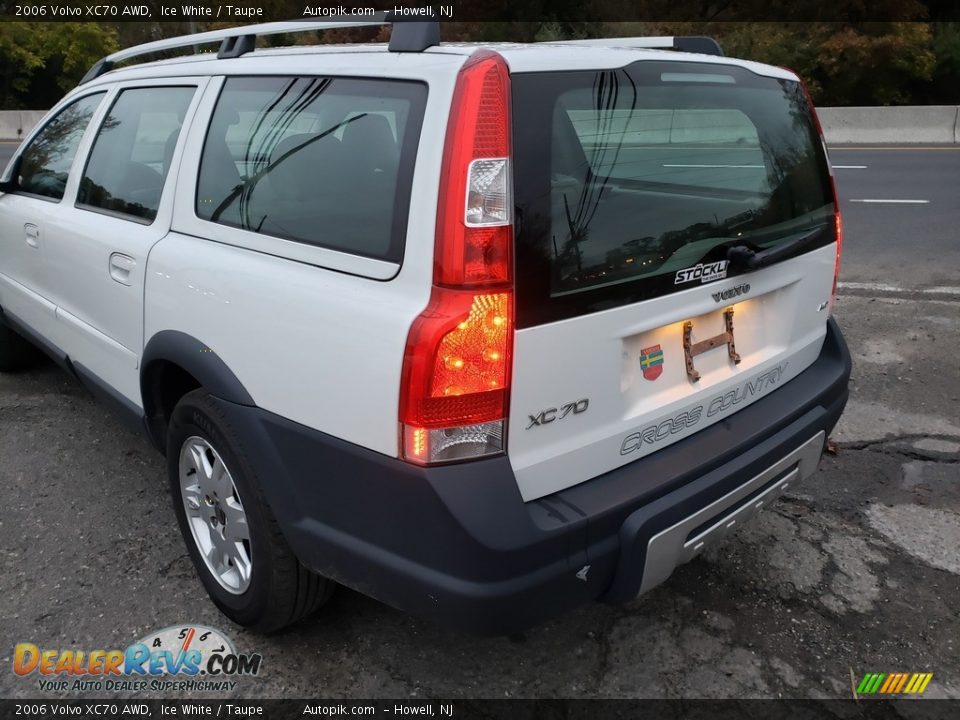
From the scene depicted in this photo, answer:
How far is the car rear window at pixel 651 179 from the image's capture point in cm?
193

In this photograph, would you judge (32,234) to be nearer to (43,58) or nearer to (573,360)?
(573,360)

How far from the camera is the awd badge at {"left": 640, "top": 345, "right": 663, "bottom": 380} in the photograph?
2176mm

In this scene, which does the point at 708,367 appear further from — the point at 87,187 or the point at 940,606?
the point at 87,187

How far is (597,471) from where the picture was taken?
6.95 ft

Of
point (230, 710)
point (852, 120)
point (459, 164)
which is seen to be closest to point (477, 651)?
point (230, 710)

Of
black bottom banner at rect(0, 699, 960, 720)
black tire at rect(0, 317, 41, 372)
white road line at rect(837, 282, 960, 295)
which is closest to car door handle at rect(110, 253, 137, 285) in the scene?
black bottom banner at rect(0, 699, 960, 720)

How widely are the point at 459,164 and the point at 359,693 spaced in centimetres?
159

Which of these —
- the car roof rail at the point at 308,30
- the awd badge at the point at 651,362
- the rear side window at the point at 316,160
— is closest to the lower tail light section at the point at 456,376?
the rear side window at the point at 316,160

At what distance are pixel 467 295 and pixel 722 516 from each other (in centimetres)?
105

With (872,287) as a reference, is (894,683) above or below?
below

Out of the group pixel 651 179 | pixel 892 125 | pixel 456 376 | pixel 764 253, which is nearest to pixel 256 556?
pixel 456 376

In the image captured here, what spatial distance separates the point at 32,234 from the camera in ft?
12.3

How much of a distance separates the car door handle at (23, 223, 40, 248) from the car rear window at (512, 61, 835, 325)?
275 cm

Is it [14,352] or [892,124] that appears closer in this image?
[14,352]
